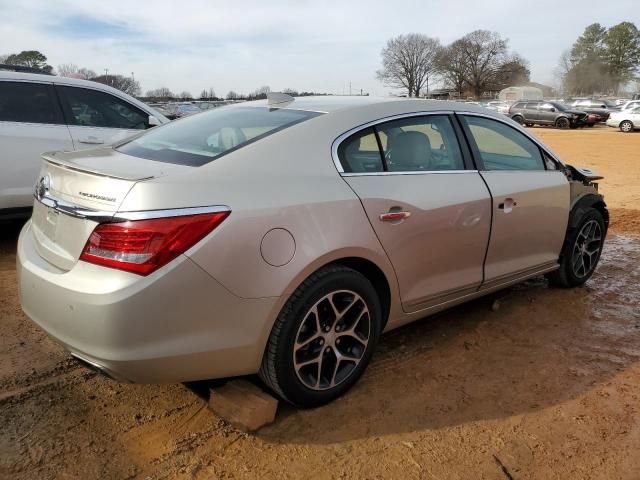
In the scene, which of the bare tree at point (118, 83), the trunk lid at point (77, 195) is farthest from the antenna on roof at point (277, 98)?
the bare tree at point (118, 83)

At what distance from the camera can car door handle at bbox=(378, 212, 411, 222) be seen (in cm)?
281

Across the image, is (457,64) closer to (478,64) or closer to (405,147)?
(478,64)

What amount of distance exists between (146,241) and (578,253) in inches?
144

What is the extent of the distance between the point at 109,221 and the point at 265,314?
2.49ft

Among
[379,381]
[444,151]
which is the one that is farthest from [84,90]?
[379,381]

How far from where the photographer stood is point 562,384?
307 centimetres

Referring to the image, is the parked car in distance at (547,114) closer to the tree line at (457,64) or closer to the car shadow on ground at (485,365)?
the car shadow on ground at (485,365)

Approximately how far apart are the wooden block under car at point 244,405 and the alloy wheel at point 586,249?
9.84ft

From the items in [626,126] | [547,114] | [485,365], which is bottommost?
[626,126]

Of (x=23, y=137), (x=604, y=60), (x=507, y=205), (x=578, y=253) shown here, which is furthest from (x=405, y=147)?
(x=604, y=60)

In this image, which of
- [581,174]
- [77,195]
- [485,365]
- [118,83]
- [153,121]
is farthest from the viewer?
[118,83]

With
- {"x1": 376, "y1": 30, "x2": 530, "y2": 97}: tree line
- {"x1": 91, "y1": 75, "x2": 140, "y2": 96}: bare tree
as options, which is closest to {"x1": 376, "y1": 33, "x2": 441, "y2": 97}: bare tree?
{"x1": 376, "y1": 30, "x2": 530, "y2": 97}: tree line

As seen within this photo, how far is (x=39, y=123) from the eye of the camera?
5.43 metres

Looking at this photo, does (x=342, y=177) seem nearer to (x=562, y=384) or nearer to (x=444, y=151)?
(x=444, y=151)
